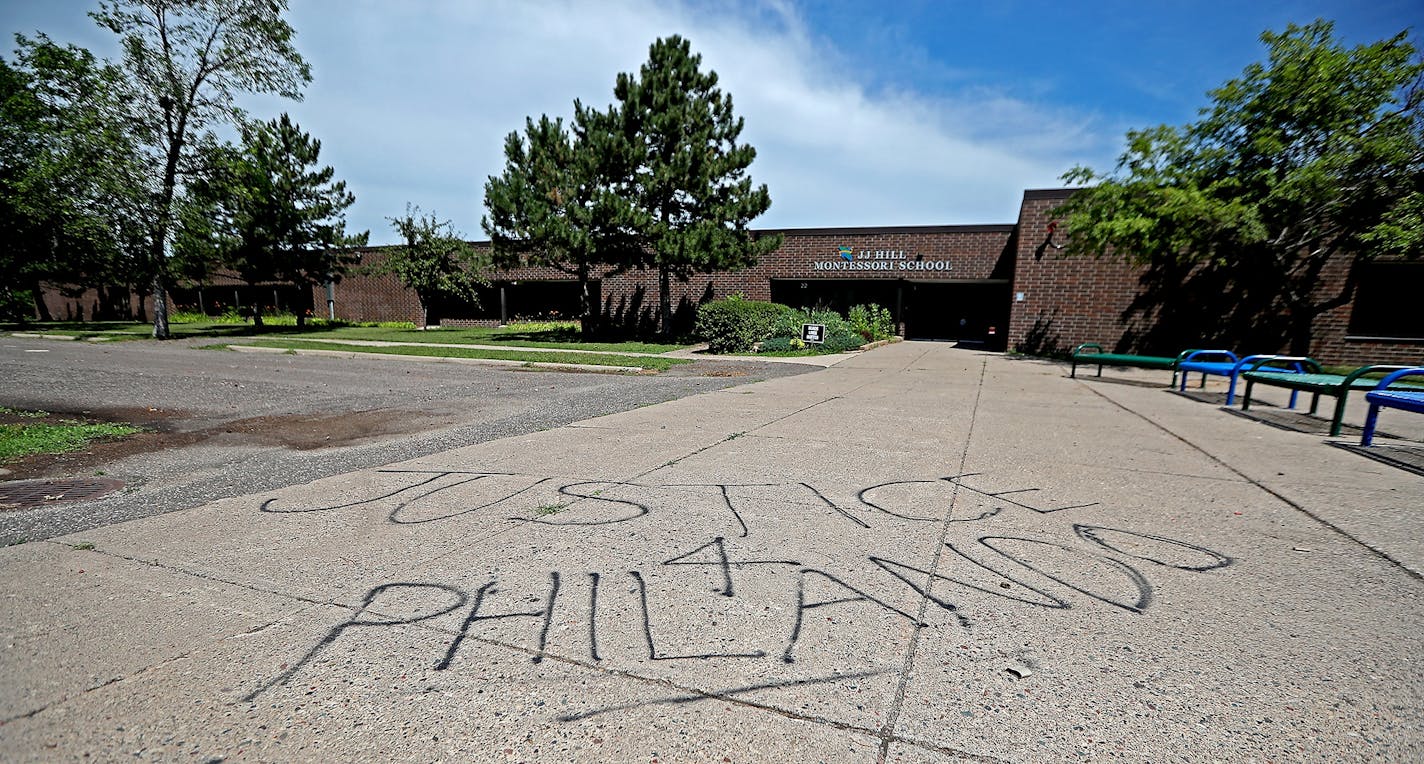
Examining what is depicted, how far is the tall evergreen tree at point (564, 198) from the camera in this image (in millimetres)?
19703

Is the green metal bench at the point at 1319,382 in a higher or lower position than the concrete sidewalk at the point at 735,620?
higher

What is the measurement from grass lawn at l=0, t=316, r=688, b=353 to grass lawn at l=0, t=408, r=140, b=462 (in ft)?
41.3

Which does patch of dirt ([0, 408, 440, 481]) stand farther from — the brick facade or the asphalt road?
the brick facade

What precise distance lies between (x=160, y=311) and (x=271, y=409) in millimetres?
24490

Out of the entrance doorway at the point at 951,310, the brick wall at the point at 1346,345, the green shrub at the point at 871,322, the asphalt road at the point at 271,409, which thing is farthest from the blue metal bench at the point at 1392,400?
the entrance doorway at the point at 951,310

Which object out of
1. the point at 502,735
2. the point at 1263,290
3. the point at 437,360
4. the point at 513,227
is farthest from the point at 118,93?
the point at 1263,290

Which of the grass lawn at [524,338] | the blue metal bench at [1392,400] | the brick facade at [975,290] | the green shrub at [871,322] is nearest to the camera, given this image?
the blue metal bench at [1392,400]

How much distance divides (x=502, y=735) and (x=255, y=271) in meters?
35.1

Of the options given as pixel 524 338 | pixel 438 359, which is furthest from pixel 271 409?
pixel 524 338

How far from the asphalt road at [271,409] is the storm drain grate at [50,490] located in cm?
13

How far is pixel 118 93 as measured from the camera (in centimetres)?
2370

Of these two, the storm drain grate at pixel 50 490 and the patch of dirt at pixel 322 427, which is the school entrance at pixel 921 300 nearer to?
the patch of dirt at pixel 322 427

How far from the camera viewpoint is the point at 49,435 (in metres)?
5.91

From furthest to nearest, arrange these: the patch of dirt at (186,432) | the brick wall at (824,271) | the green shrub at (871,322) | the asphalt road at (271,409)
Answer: the brick wall at (824,271), the green shrub at (871,322), the patch of dirt at (186,432), the asphalt road at (271,409)
